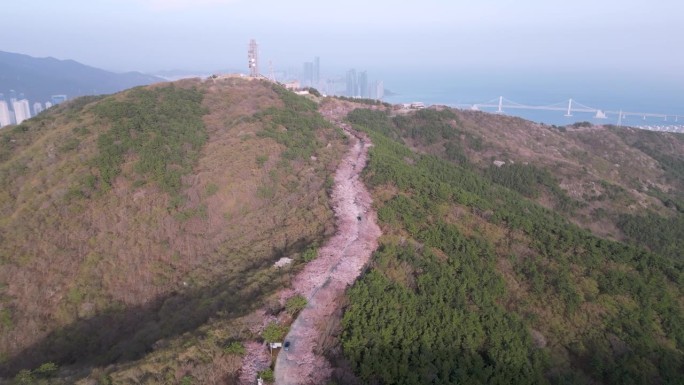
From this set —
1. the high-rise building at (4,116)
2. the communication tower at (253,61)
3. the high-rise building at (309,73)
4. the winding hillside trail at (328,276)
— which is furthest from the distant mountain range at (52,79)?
the winding hillside trail at (328,276)

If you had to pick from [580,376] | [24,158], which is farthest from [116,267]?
[580,376]

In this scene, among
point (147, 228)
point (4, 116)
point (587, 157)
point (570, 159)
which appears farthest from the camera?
point (4, 116)

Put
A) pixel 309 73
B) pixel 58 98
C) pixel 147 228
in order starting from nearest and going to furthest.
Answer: pixel 147 228 < pixel 58 98 < pixel 309 73

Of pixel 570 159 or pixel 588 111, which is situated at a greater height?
pixel 588 111

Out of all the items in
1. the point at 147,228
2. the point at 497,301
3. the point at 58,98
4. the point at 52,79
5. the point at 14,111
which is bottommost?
the point at 497,301

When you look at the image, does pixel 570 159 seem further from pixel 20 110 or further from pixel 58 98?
pixel 58 98

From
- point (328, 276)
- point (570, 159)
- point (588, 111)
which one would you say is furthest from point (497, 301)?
point (588, 111)

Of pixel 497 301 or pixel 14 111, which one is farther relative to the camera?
pixel 14 111
